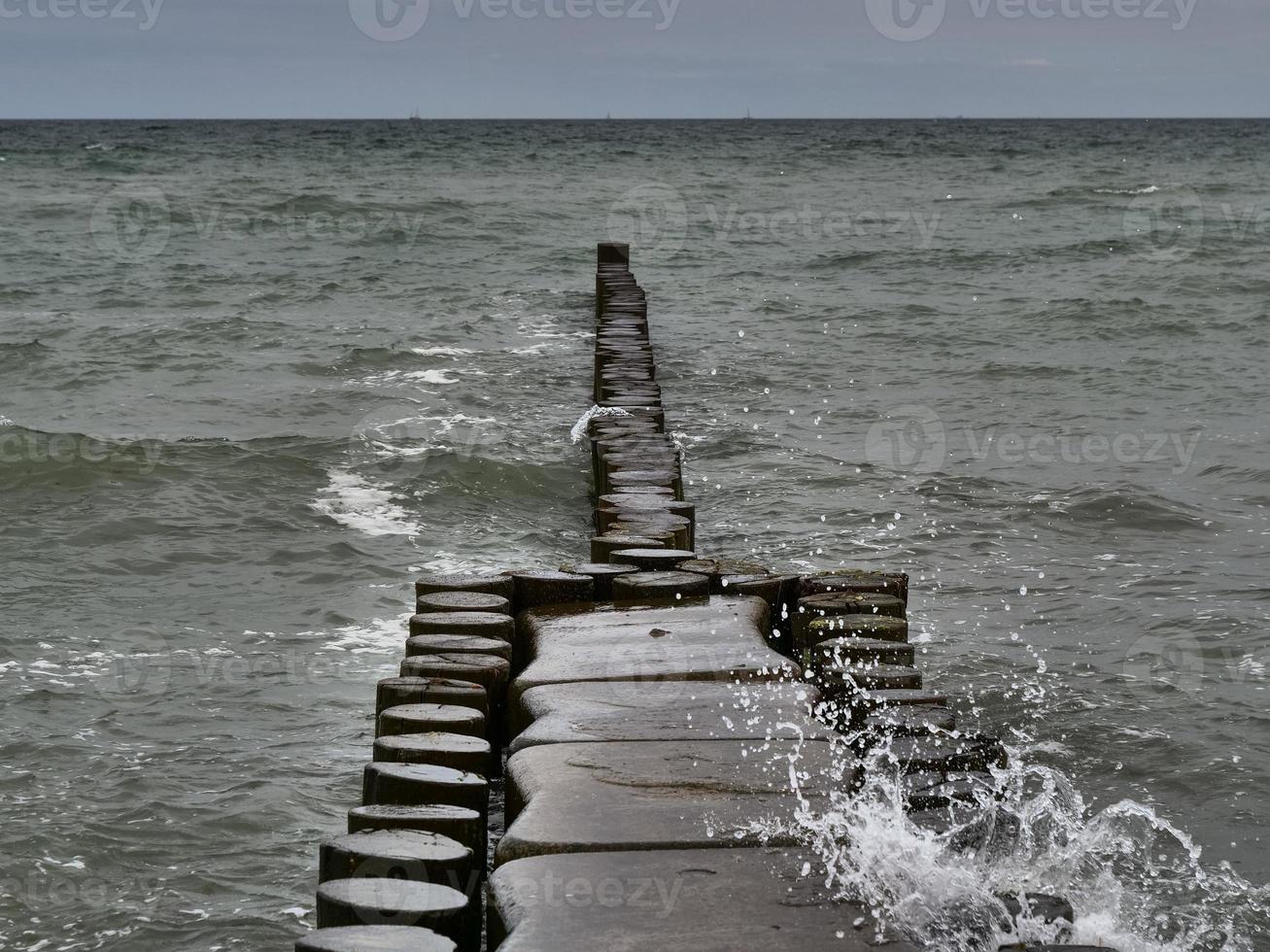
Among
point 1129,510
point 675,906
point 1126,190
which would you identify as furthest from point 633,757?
point 1126,190

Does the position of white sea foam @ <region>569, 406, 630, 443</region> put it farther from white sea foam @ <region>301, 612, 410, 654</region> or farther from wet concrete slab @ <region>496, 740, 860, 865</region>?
wet concrete slab @ <region>496, 740, 860, 865</region>

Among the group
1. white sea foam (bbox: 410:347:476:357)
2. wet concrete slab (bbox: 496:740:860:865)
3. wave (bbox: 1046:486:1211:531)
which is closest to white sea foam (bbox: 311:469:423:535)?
wave (bbox: 1046:486:1211:531)

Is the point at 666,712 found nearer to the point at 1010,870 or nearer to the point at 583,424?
the point at 1010,870

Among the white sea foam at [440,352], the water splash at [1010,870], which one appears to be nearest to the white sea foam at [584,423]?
the white sea foam at [440,352]

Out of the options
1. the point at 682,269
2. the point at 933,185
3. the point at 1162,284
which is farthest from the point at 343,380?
the point at 933,185

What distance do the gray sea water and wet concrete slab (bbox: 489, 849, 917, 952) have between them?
84cm

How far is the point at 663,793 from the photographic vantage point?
130 inches

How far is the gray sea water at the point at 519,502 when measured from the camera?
177 inches

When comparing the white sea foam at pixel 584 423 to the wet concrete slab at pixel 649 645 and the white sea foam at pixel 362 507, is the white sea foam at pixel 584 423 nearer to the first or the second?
the white sea foam at pixel 362 507

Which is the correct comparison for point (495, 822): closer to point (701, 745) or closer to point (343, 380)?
point (701, 745)

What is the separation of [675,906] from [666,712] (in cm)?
106

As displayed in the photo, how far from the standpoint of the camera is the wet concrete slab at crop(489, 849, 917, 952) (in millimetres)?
2656

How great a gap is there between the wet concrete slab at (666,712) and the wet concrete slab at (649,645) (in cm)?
7

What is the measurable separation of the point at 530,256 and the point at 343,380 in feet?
39.7
